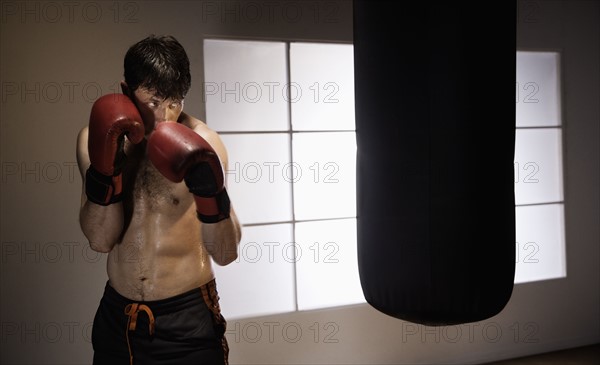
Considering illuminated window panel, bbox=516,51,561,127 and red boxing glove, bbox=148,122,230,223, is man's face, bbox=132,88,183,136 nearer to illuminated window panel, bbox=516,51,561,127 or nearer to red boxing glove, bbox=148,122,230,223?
red boxing glove, bbox=148,122,230,223

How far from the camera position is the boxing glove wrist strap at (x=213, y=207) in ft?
5.35

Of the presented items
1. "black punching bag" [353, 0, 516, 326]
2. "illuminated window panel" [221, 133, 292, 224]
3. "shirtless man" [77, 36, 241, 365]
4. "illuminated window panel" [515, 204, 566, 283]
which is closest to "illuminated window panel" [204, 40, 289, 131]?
"illuminated window panel" [221, 133, 292, 224]

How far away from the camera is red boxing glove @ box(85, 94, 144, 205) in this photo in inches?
62.4

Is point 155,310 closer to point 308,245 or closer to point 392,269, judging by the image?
point 392,269

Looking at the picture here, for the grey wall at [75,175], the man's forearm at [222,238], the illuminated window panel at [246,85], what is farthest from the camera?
the illuminated window panel at [246,85]

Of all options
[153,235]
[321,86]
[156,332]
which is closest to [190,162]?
[153,235]

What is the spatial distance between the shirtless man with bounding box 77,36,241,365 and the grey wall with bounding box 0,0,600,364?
0.88 meters

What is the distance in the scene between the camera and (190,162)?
5.04 feet

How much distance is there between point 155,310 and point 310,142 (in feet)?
5.17

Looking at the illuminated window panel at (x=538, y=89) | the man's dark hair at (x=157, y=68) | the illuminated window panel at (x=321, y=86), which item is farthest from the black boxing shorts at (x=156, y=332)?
the illuminated window panel at (x=538, y=89)

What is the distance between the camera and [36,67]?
257 centimetres

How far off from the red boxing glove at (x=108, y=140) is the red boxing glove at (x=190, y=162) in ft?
0.29

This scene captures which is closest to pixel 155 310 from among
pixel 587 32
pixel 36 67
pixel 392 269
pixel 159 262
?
pixel 159 262

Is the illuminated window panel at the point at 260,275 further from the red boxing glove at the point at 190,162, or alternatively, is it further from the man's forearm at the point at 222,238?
the red boxing glove at the point at 190,162
